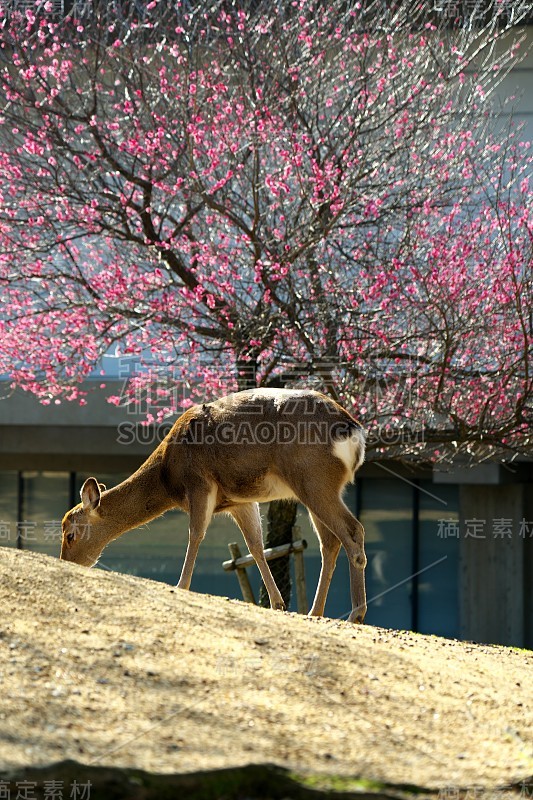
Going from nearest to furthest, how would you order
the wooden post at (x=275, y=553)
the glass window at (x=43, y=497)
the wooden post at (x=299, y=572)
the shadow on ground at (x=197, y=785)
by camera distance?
1. the shadow on ground at (x=197, y=785)
2. the wooden post at (x=275, y=553)
3. the wooden post at (x=299, y=572)
4. the glass window at (x=43, y=497)

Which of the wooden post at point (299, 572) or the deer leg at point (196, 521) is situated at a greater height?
the deer leg at point (196, 521)

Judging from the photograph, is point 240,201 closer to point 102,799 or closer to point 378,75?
point 378,75

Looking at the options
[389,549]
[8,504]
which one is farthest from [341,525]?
[8,504]

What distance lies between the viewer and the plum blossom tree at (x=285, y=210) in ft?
35.7

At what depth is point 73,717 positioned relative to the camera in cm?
439

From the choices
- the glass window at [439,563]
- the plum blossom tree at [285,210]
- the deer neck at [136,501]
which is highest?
the plum blossom tree at [285,210]

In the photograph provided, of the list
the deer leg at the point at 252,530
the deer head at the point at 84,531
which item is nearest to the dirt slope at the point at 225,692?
the deer leg at the point at 252,530

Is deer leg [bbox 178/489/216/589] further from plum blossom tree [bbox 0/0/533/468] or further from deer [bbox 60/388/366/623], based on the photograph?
plum blossom tree [bbox 0/0/533/468]

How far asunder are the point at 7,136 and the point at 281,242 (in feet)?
12.2

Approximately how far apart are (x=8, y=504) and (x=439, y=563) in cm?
812

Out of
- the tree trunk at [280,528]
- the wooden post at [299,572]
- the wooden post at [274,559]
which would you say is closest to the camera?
the wooden post at [274,559]

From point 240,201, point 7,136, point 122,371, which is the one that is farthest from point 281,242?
point 122,371

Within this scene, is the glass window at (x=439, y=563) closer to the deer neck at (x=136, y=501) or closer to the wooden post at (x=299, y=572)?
the wooden post at (x=299, y=572)

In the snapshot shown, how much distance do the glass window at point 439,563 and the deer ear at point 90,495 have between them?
10.2 m
